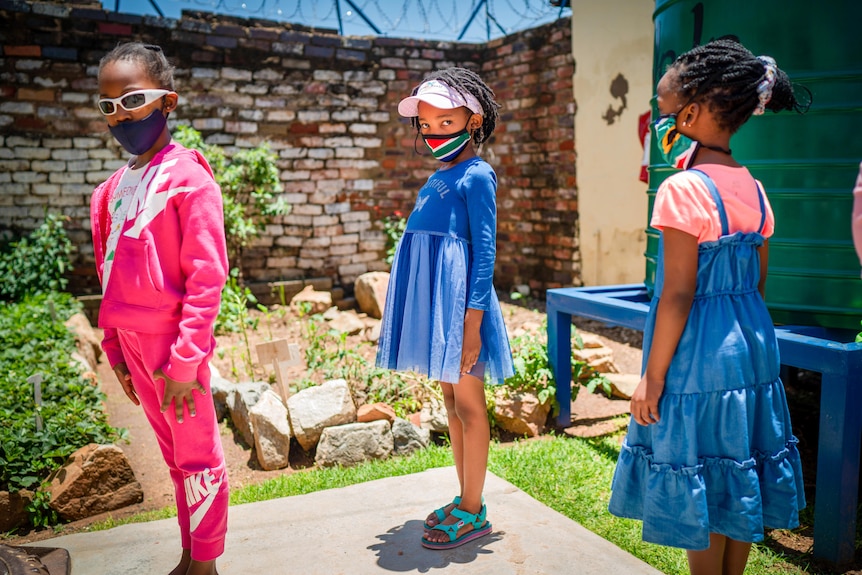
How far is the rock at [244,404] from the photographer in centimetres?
373

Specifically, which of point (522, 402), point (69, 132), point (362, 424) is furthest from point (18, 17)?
point (522, 402)

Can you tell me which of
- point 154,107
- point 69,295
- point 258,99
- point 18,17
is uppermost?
point 18,17

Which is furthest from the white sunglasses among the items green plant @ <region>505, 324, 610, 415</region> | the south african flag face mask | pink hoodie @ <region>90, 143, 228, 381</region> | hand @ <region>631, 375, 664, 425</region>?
green plant @ <region>505, 324, 610, 415</region>

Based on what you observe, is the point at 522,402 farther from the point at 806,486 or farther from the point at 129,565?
the point at 129,565

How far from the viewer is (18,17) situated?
19.6 feet

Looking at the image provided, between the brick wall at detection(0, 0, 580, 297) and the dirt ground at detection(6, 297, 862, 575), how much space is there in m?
1.82

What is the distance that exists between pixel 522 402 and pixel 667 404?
6.51ft

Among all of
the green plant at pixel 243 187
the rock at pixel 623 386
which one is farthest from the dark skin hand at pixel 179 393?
the green plant at pixel 243 187

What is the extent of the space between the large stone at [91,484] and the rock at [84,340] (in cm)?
199

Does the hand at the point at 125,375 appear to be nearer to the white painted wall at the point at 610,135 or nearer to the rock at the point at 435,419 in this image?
the rock at the point at 435,419

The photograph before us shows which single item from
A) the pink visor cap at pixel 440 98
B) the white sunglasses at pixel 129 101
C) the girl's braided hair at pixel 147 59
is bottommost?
the white sunglasses at pixel 129 101

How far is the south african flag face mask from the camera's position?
7.27 feet

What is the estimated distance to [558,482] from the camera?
3.05 metres

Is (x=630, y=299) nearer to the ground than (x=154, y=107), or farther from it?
nearer to the ground
